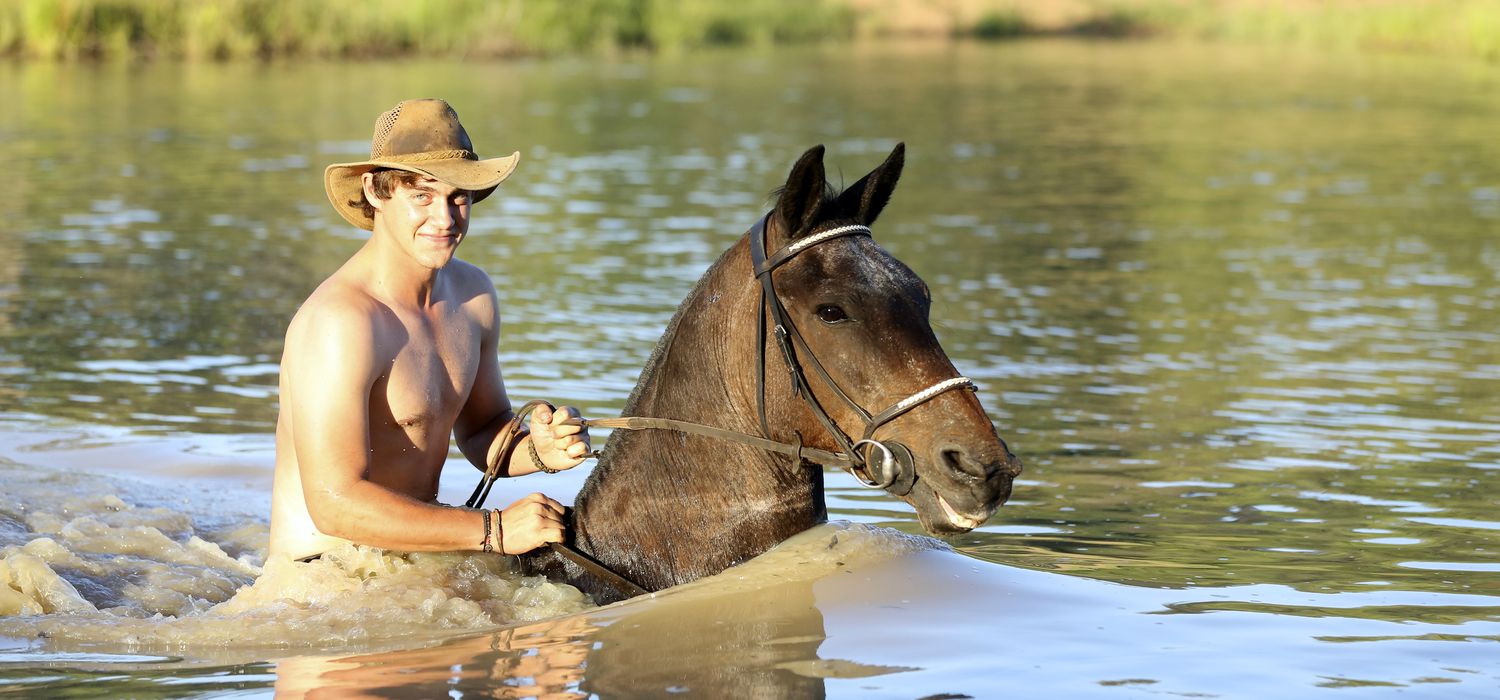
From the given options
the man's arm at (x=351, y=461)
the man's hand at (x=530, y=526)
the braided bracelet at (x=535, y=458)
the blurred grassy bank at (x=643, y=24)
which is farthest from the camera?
the blurred grassy bank at (x=643, y=24)

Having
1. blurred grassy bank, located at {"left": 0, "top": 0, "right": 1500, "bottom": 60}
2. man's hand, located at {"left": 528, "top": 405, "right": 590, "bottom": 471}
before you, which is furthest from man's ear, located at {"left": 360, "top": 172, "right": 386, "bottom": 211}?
blurred grassy bank, located at {"left": 0, "top": 0, "right": 1500, "bottom": 60}

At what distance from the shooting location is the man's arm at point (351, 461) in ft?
16.3

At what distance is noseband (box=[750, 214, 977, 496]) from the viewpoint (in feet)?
14.7

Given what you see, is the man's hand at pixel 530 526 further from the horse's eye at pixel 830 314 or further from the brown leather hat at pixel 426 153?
the horse's eye at pixel 830 314

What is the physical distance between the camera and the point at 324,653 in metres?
5.20

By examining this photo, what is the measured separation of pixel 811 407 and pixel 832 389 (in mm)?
89

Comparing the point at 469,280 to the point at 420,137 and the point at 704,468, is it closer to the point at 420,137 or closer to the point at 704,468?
the point at 420,137

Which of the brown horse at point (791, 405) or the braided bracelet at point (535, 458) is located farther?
the braided bracelet at point (535, 458)

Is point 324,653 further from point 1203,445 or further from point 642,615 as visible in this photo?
point 1203,445

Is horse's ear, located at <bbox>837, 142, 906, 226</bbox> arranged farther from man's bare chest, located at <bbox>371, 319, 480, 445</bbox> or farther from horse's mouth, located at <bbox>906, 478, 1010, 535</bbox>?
man's bare chest, located at <bbox>371, 319, 480, 445</bbox>

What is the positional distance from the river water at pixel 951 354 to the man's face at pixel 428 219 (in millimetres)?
930

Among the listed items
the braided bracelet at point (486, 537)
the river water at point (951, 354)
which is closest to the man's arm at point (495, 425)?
the braided bracelet at point (486, 537)

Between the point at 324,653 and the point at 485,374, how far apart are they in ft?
3.29

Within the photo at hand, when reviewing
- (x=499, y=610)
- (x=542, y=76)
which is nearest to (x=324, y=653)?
(x=499, y=610)
